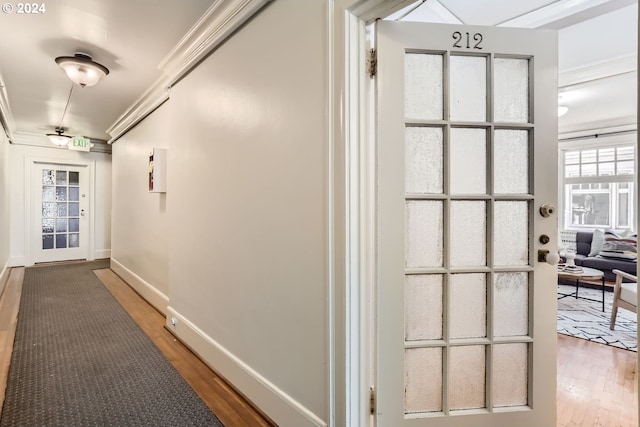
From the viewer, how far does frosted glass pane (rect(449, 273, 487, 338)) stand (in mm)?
1461

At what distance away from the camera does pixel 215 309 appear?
220 centimetres

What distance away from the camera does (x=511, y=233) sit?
4.89 feet

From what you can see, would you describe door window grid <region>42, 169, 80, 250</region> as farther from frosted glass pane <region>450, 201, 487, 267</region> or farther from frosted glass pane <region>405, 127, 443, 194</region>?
frosted glass pane <region>450, 201, 487, 267</region>

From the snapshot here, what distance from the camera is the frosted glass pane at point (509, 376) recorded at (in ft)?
4.85

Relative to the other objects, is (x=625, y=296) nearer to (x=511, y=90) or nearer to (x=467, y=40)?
(x=511, y=90)

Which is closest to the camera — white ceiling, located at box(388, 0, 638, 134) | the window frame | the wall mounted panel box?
white ceiling, located at box(388, 0, 638, 134)

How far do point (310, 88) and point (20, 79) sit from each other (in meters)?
3.65

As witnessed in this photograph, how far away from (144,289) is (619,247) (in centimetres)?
676

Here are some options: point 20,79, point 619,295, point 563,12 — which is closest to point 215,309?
point 563,12

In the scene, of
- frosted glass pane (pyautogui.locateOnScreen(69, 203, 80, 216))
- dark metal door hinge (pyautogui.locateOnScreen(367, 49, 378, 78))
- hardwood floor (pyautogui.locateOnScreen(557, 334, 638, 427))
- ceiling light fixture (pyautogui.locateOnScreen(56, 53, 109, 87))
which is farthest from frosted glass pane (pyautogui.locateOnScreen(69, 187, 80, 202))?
hardwood floor (pyautogui.locateOnScreen(557, 334, 638, 427))

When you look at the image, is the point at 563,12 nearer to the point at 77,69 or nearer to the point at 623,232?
the point at 77,69

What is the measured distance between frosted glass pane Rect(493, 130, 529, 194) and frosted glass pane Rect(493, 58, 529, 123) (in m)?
0.08

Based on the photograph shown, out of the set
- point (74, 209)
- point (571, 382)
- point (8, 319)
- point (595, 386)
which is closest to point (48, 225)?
point (74, 209)

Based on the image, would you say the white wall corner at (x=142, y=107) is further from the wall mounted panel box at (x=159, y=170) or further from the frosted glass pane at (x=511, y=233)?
the frosted glass pane at (x=511, y=233)
